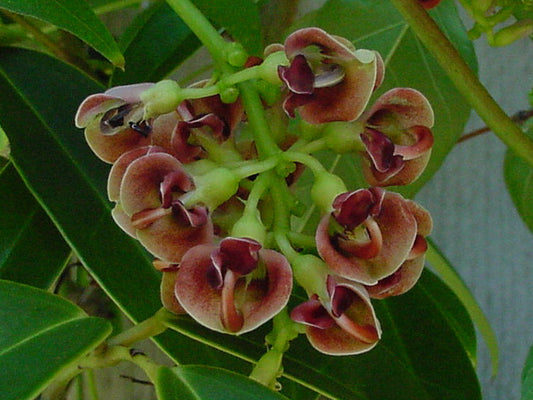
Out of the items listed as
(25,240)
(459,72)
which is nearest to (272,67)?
(459,72)

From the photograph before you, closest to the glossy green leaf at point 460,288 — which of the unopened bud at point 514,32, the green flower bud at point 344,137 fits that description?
the unopened bud at point 514,32

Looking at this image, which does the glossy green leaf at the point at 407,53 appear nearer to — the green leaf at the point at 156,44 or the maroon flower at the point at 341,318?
the green leaf at the point at 156,44

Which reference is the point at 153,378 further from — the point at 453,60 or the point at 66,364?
the point at 453,60

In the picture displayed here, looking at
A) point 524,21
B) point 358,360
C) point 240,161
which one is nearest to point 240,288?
point 240,161

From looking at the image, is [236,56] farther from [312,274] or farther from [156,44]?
[156,44]

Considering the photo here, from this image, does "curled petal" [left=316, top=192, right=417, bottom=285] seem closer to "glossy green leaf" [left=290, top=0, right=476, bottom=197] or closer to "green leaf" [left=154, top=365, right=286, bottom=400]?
"green leaf" [left=154, top=365, right=286, bottom=400]

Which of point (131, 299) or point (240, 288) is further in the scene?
point (131, 299)
